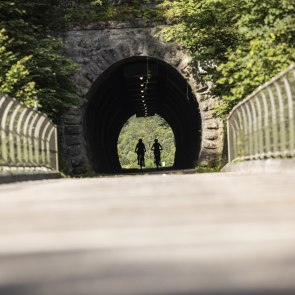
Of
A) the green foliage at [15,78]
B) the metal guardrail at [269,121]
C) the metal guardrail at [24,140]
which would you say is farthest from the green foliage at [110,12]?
the metal guardrail at [269,121]

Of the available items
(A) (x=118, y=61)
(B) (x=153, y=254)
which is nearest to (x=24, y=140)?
(A) (x=118, y=61)

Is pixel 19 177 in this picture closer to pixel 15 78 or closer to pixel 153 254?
pixel 15 78

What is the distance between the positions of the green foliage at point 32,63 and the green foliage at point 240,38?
3537 mm

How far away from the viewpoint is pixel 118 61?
2428 centimetres

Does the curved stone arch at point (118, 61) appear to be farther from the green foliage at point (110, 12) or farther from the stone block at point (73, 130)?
the green foliage at point (110, 12)

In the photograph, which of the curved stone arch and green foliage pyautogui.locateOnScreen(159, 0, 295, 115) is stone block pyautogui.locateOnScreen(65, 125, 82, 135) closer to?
the curved stone arch

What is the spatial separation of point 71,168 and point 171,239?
2190 cm

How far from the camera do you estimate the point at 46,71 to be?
20344 millimetres

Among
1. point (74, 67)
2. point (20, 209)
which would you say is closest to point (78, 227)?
point (20, 209)

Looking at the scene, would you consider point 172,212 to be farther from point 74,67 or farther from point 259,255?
point 74,67

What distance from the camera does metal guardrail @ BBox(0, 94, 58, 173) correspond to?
12555 millimetres

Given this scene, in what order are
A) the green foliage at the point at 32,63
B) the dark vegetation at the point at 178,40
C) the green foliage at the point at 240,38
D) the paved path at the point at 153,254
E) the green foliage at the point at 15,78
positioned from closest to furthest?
the paved path at the point at 153,254
the green foliage at the point at 240,38
the dark vegetation at the point at 178,40
the green foliage at the point at 15,78
the green foliage at the point at 32,63

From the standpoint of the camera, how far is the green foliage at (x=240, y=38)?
15.7 metres

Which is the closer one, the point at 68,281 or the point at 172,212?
the point at 68,281
